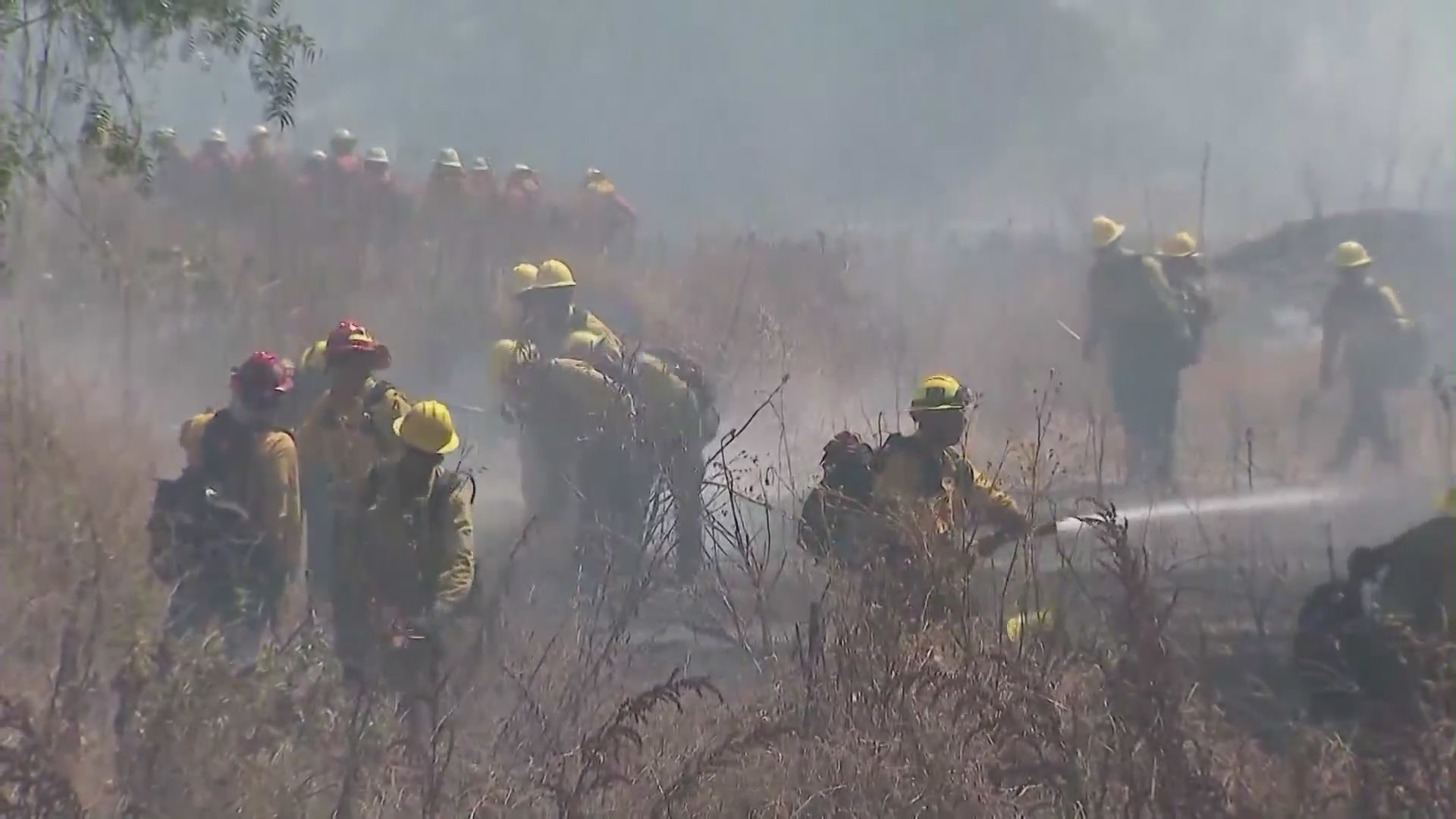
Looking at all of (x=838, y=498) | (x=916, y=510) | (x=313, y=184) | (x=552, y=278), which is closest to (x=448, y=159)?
(x=313, y=184)

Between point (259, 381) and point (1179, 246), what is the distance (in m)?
5.48

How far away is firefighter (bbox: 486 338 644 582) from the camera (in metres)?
5.52

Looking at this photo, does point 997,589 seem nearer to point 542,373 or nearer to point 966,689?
point 966,689

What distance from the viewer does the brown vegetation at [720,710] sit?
305cm

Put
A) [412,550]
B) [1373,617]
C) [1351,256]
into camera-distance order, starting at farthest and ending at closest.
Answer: [1351,256] → [412,550] → [1373,617]

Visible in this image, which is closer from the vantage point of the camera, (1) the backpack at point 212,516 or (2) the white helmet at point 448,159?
(1) the backpack at point 212,516

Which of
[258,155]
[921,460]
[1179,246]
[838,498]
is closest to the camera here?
[838,498]

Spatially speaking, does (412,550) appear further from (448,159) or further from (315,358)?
(448,159)

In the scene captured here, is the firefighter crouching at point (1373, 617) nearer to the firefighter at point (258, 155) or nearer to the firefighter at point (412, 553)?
the firefighter at point (412, 553)

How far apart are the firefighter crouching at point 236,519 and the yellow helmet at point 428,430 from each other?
664 mm

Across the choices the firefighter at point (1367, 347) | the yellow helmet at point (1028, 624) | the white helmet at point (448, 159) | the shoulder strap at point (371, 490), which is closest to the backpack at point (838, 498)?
the yellow helmet at point (1028, 624)

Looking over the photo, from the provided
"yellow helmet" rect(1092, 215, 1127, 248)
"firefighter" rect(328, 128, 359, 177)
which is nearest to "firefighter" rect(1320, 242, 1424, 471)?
"yellow helmet" rect(1092, 215, 1127, 248)

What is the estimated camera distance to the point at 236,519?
4.27 meters

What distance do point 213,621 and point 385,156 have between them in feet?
21.3
